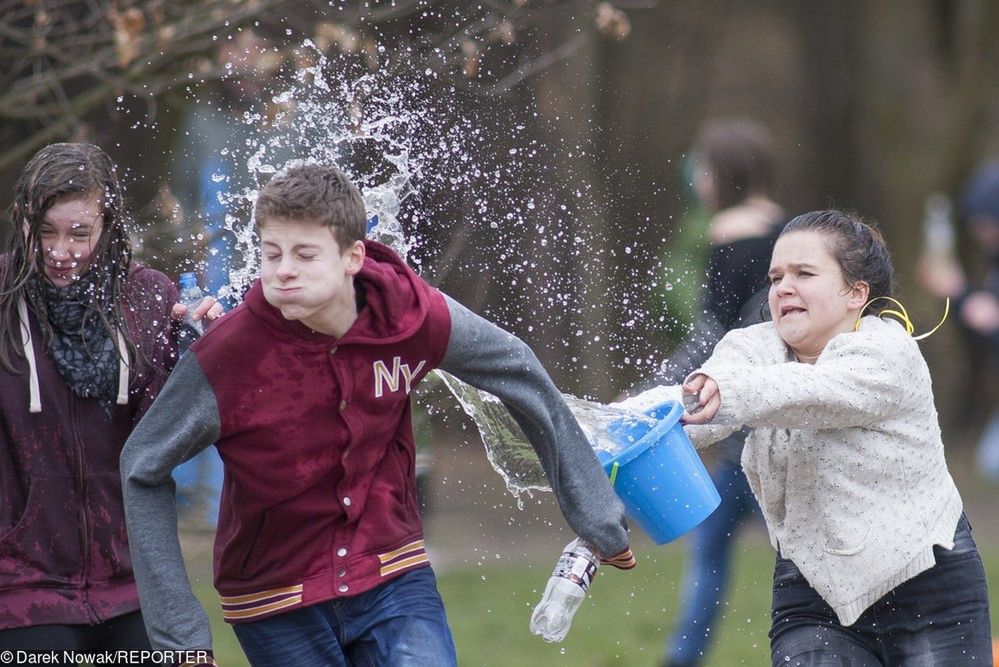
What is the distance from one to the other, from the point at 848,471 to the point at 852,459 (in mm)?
33

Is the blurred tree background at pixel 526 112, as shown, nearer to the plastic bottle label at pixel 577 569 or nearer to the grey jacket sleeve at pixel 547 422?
the grey jacket sleeve at pixel 547 422

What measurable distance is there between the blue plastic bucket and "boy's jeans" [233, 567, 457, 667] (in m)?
0.67

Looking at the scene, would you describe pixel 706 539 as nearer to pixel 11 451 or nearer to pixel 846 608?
pixel 846 608

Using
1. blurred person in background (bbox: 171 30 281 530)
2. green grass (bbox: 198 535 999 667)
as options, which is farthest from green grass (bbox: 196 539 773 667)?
blurred person in background (bbox: 171 30 281 530)

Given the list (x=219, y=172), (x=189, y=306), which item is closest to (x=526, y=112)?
(x=219, y=172)

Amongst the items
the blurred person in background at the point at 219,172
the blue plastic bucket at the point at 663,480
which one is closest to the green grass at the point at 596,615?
the blurred person in background at the point at 219,172

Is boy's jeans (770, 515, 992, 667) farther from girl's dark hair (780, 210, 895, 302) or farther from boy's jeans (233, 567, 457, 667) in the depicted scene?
boy's jeans (233, 567, 457, 667)

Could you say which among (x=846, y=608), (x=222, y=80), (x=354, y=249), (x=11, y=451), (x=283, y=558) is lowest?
(x=846, y=608)

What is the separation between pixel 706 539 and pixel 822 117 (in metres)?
10.1

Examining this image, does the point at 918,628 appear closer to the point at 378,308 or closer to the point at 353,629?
the point at 353,629

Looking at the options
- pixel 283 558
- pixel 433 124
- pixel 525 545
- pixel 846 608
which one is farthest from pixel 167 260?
pixel 525 545

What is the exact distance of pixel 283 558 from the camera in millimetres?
3971

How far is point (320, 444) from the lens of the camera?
3.91m

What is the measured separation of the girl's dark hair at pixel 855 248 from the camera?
4.29m
